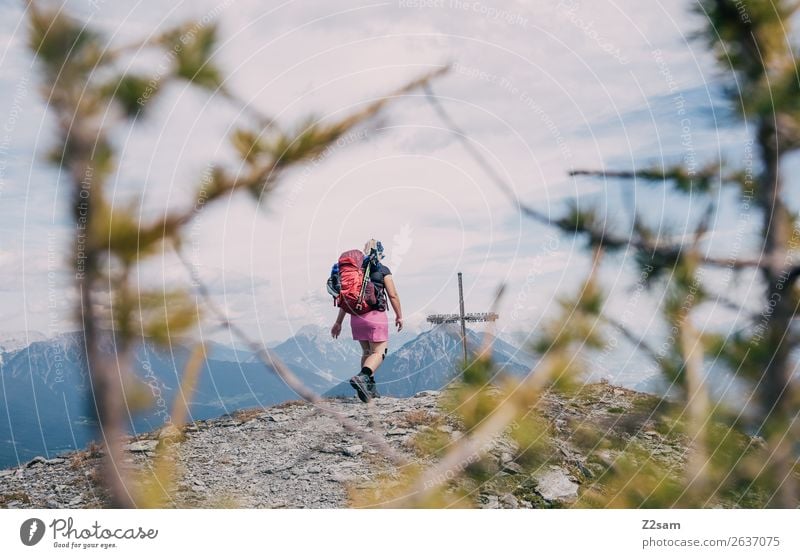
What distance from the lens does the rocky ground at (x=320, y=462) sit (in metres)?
2.90

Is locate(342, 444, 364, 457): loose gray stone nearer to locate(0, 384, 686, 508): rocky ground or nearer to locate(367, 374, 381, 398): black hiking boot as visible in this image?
locate(0, 384, 686, 508): rocky ground

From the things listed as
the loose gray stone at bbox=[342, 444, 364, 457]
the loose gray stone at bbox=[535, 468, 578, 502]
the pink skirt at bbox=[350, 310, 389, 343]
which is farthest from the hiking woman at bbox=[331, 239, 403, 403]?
the loose gray stone at bbox=[535, 468, 578, 502]

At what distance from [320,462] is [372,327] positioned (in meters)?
0.72

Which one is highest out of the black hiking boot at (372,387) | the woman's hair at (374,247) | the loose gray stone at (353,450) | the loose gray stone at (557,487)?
the woman's hair at (374,247)

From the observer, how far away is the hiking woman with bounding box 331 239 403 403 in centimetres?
306

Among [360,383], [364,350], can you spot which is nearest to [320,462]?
[360,383]

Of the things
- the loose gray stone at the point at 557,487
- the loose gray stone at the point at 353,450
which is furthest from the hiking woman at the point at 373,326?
the loose gray stone at the point at 557,487

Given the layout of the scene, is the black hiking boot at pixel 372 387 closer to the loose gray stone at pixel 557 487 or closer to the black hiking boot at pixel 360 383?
the black hiking boot at pixel 360 383

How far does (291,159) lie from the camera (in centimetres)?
182

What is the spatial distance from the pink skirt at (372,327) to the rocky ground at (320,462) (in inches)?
17.1

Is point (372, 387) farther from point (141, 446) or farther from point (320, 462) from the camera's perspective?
point (141, 446)

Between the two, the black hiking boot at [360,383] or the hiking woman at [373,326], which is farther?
the black hiking boot at [360,383]

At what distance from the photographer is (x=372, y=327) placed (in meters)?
3.19

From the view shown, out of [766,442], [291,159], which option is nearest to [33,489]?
[291,159]
